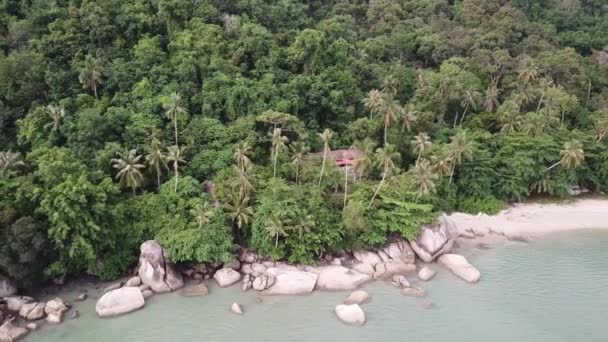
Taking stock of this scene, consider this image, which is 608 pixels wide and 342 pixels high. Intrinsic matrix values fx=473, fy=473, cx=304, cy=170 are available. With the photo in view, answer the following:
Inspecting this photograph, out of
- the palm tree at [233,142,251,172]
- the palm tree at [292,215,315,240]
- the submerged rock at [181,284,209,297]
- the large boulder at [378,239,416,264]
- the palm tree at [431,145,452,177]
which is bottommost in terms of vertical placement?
the submerged rock at [181,284,209,297]

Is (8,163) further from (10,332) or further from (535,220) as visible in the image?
(535,220)

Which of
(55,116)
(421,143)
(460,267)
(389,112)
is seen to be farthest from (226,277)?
(389,112)

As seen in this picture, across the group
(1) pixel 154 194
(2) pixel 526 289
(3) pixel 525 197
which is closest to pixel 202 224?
→ (1) pixel 154 194

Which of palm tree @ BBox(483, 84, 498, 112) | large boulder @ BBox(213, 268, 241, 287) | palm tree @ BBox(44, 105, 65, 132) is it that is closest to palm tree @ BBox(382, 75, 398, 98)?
palm tree @ BBox(483, 84, 498, 112)

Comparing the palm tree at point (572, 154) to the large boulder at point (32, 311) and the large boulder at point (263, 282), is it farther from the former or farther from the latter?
the large boulder at point (32, 311)

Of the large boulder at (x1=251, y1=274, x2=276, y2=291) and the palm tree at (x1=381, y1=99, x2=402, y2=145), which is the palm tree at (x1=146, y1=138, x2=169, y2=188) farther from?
the palm tree at (x1=381, y1=99, x2=402, y2=145)

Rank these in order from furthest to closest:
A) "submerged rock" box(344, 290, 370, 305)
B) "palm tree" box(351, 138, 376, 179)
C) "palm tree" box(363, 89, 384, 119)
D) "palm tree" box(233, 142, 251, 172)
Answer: "palm tree" box(363, 89, 384, 119) → "palm tree" box(351, 138, 376, 179) → "palm tree" box(233, 142, 251, 172) → "submerged rock" box(344, 290, 370, 305)

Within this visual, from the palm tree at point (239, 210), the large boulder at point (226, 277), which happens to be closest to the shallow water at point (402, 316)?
the large boulder at point (226, 277)

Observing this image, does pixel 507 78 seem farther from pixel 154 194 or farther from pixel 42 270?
pixel 42 270
